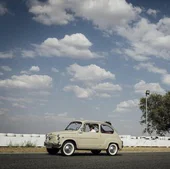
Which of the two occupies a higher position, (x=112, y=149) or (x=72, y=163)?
(x=112, y=149)

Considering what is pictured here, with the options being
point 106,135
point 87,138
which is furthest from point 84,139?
point 106,135

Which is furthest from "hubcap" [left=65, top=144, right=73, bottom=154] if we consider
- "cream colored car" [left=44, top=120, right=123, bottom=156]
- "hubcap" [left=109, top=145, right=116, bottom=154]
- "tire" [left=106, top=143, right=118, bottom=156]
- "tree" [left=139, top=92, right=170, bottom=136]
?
"tree" [left=139, top=92, right=170, bottom=136]

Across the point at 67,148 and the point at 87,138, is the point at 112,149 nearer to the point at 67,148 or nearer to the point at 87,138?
the point at 87,138

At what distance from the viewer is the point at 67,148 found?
1444 centimetres

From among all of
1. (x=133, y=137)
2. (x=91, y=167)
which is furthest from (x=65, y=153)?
(x=133, y=137)

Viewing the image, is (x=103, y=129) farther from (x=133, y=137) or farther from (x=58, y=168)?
(x=133, y=137)

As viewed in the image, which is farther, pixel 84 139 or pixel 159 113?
pixel 159 113

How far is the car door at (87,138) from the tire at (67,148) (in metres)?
0.39

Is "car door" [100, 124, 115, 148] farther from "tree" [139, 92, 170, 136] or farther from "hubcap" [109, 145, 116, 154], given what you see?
"tree" [139, 92, 170, 136]

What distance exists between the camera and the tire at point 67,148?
14.3m

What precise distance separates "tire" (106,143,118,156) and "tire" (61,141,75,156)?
2.28 meters

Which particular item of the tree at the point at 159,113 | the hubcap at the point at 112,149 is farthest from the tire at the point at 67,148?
the tree at the point at 159,113

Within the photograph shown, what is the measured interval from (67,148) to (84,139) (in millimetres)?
1041

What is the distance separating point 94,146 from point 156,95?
4363cm
